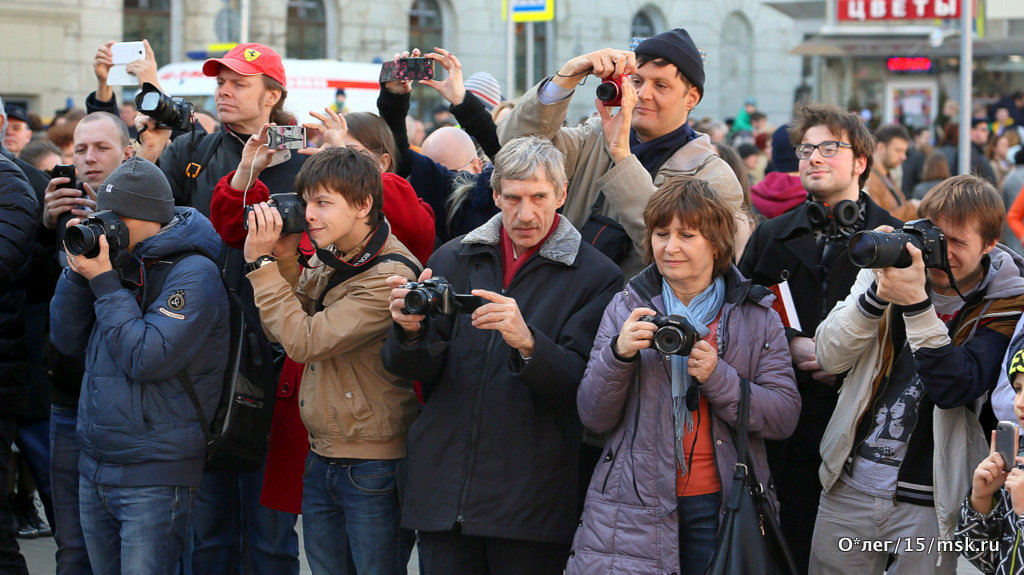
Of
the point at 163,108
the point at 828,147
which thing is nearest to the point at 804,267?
the point at 828,147

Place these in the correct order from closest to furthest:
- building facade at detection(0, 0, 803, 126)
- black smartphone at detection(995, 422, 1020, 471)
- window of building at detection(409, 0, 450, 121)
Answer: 1. black smartphone at detection(995, 422, 1020, 471)
2. building facade at detection(0, 0, 803, 126)
3. window of building at detection(409, 0, 450, 121)

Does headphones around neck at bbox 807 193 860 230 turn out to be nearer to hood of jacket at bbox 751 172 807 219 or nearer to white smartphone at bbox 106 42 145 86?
hood of jacket at bbox 751 172 807 219

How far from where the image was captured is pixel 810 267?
4234 millimetres

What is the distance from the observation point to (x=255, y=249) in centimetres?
393

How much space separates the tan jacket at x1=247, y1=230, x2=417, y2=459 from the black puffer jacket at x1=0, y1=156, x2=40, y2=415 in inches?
53.7

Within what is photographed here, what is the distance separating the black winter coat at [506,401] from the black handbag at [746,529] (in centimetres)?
55

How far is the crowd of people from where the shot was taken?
352 cm

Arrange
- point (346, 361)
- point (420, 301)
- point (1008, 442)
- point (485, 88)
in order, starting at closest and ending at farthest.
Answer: point (1008, 442) < point (420, 301) < point (346, 361) < point (485, 88)

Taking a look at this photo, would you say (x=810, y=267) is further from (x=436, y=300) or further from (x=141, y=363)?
(x=141, y=363)

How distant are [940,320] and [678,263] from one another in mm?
815

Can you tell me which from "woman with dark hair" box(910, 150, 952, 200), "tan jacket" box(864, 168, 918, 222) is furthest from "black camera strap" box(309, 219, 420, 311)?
"woman with dark hair" box(910, 150, 952, 200)

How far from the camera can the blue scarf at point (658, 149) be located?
4.43m

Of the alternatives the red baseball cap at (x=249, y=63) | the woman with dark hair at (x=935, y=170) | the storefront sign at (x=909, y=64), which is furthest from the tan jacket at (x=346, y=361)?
the storefront sign at (x=909, y=64)

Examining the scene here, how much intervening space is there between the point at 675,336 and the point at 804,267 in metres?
1.17
